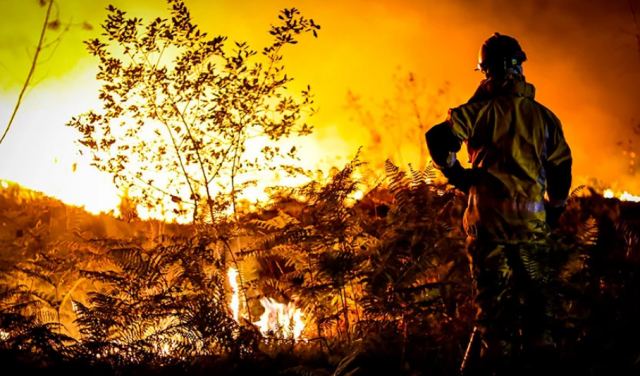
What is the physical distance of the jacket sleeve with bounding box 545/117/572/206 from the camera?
13.3ft

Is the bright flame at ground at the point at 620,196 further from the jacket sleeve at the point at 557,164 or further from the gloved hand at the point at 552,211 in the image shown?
the jacket sleeve at the point at 557,164

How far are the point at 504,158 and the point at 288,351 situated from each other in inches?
111

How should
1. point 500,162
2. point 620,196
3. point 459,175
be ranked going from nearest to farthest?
point 500,162 < point 459,175 < point 620,196

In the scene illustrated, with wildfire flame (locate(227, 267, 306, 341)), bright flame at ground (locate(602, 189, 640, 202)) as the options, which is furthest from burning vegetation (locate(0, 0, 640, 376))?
bright flame at ground (locate(602, 189, 640, 202))

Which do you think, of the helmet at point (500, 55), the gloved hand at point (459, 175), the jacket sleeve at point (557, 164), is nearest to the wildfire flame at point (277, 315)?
the gloved hand at point (459, 175)

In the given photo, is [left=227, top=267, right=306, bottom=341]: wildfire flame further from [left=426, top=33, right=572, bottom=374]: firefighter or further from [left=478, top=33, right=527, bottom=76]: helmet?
[left=478, top=33, right=527, bottom=76]: helmet

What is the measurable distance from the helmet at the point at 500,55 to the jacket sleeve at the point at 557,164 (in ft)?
1.72

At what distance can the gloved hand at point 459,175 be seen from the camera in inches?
160

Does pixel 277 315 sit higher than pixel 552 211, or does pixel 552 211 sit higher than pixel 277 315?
pixel 552 211

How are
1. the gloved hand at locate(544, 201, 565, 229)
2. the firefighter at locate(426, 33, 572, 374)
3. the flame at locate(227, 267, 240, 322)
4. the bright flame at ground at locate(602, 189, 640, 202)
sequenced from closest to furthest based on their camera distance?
the firefighter at locate(426, 33, 572, 374)
the gloved hand at locate(544, 201, 565, 229)
the flame at locate(227, 267, 240, 322)
the bright flame at ground at locate(602, 189, 640, 202)

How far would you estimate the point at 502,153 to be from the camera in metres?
3.92

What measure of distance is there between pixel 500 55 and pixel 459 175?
34.0 inches

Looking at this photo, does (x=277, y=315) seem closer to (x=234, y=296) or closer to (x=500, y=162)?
(x=234, y=296)

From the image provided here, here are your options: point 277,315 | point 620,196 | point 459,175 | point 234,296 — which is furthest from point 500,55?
point 620,196
